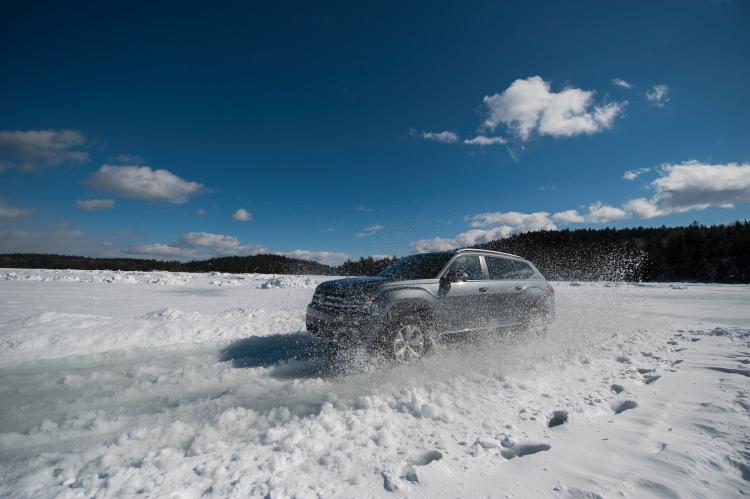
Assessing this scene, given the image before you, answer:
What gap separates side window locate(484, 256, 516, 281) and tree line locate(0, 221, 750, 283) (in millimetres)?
25119

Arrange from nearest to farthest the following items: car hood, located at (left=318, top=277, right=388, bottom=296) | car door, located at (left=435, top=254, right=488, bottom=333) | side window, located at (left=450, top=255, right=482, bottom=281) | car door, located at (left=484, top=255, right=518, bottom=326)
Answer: car hood, located at (left=318, top=277, right=388, bottom=296), car door, located at (left=435, top=254, right=488, bottom=333), side window, located at (left=450, top=255, right=482, bottom=281), car door, located at (left=484, top=255, right=518, bottom=326)

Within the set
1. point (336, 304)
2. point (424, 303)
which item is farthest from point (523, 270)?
point (336, 304)

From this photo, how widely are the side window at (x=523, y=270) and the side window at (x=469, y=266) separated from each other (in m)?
1.17

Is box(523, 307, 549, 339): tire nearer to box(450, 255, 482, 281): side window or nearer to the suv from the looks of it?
the suv

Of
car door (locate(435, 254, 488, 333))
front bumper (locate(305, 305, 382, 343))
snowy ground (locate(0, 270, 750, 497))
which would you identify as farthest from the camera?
car door (locate(435, 254, 488, 333))

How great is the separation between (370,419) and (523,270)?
5.10 m

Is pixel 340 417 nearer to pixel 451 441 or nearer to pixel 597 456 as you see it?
pixel 451 441

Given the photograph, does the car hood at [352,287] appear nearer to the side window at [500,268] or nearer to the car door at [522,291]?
the side window at [500,268]

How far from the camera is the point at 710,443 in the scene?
266 centimetres

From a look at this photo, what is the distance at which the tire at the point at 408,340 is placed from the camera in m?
5.01

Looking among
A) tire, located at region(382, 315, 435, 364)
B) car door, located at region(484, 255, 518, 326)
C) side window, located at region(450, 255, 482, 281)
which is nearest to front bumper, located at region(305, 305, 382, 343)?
tire, located at region(382, 315, 435, 364)

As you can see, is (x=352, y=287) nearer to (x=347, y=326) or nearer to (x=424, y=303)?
(x=347, y=326)

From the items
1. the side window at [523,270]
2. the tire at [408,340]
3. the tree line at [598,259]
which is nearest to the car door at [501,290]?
the side window at [523,270]

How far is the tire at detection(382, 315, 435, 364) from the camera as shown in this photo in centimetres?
501
